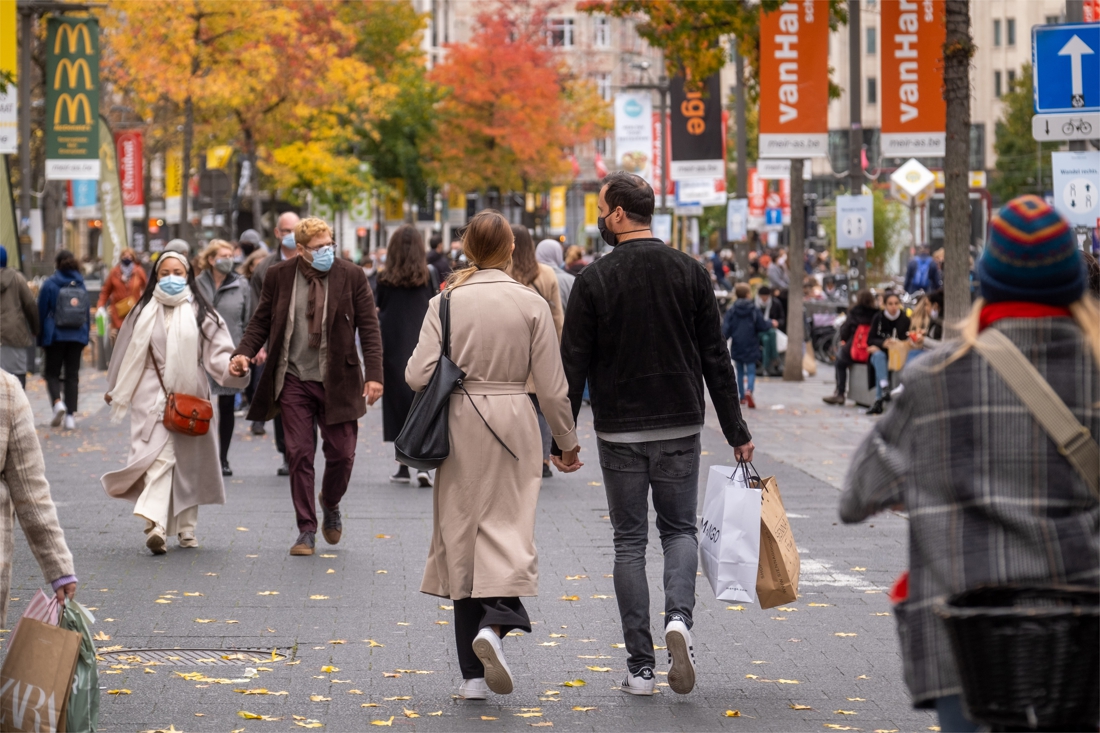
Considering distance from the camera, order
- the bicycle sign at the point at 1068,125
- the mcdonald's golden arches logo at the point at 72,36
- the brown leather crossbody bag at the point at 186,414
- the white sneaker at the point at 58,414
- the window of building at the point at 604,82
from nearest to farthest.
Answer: the brown leather crossbody bag at the point at 186,414, the bicycle sign at the point at 1068,125, the white sneaker at the point at 58,414, the mcdonald's golden arches logo at the point at 72,36, the window of building at the point at 604,82

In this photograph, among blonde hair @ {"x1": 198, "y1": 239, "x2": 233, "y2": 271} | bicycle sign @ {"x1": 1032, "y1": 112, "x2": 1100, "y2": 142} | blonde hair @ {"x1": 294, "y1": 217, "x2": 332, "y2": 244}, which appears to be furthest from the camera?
blonde hair @ {"x1": 198, "y1": 239, "x2": 233, "y2": 271}

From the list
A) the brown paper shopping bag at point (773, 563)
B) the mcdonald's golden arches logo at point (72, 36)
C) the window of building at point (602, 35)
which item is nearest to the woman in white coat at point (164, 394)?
the brown paper shopping bag at point (773, 563)

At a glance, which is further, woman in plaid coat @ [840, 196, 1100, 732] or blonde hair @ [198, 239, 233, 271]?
blonde hair @ [198, 239, 233, 271]

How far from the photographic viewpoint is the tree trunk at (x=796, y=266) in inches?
912

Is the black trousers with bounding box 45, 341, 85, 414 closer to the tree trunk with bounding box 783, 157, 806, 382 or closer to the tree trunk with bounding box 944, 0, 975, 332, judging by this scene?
the tree trunk with bounding box 944, 0, 975, 332

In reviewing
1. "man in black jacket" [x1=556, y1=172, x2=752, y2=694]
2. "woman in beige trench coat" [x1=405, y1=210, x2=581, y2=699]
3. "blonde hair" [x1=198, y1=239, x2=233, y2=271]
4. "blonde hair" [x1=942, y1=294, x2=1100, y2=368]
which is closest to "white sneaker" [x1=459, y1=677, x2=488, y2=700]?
"woman in beige trench coat" [x1=405, y1=210, x2=581, y2=699]

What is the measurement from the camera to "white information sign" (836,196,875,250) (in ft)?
73.5

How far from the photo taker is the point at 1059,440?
3.38 metres

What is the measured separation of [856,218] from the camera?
22469 millimetres

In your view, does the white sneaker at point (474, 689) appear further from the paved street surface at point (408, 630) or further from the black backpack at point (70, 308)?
the black backpack at point (70, 308)

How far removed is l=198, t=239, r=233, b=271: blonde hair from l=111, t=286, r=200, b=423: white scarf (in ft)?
16.8

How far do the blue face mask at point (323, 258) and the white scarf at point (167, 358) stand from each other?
103 cm

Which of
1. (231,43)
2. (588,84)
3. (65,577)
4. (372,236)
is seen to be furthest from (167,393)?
(372,236)

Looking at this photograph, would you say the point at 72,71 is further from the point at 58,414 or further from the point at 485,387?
the point at 485,387
